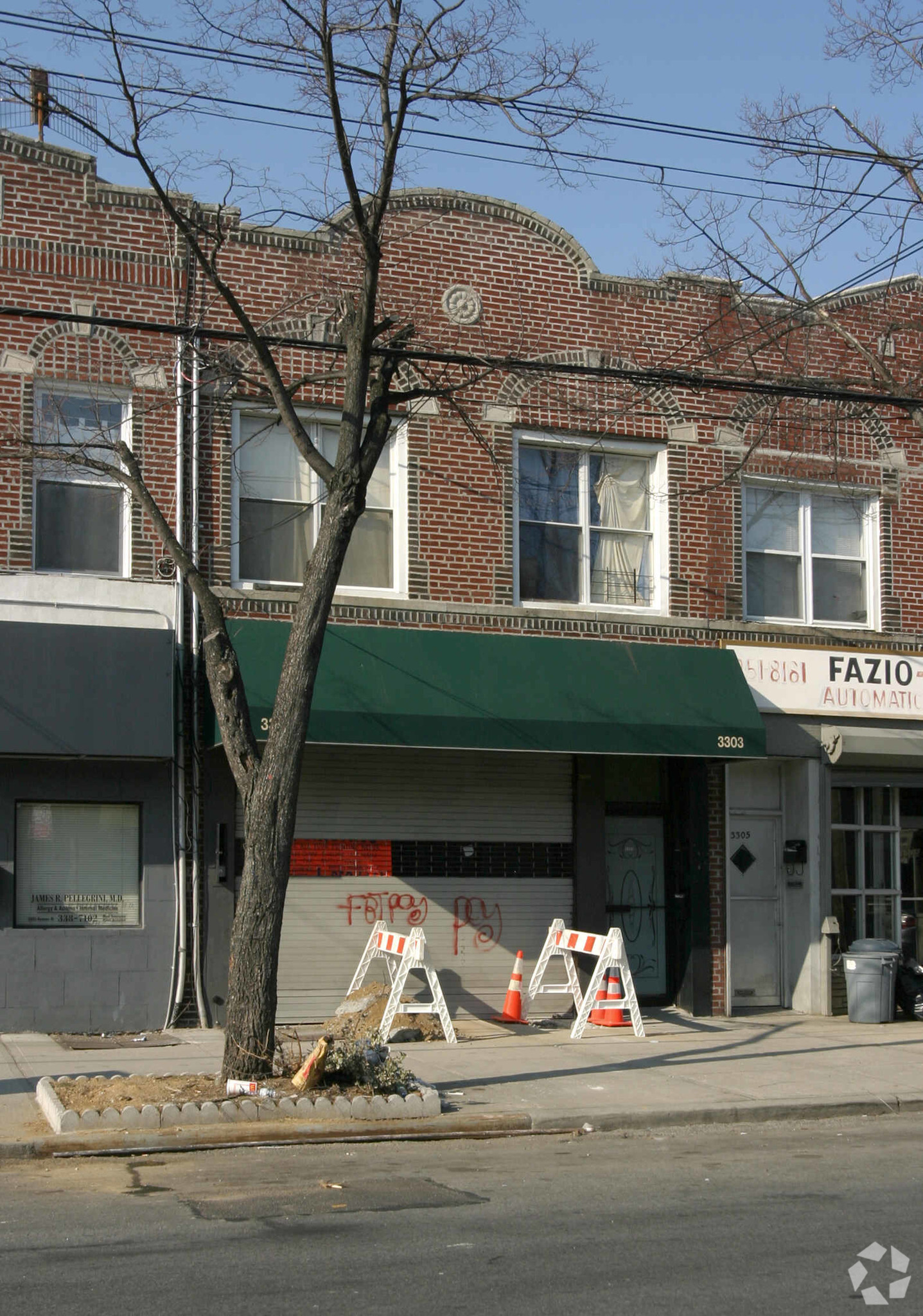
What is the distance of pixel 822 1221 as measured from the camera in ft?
23.5

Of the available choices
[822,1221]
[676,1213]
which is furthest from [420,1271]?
[822,1221]

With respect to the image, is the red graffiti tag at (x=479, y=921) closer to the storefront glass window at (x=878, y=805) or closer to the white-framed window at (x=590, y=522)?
the white-framed window at (x=590, y=522)

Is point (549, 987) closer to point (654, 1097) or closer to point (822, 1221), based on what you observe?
point (654, 1097)

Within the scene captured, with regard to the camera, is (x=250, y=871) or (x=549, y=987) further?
(x=549, y=987)

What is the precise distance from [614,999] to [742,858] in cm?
276

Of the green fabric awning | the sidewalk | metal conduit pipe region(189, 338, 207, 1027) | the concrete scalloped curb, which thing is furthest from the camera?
metal conduit pipe region(189, 338, 207, 1027)

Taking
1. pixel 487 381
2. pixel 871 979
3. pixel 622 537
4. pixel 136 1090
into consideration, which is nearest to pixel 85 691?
pixel 136 1090

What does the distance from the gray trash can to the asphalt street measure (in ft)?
20.1

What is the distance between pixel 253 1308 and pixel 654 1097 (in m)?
5.75

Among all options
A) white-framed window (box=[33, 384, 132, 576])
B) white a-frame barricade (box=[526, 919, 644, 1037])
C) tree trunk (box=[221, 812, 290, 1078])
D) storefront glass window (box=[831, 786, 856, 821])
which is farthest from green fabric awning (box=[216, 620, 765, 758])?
tree trunk (box=[221, 812, 290, 1078])

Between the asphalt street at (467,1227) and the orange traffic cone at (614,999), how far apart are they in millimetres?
4320

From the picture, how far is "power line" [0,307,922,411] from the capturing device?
1162cm

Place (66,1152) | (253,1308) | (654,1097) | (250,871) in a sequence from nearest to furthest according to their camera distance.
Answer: (253,1308)
(66,1152)
(250,871)
(654,1097)

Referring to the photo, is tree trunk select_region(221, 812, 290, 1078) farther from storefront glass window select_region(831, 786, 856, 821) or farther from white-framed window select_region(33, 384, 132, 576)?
storefront glass window select_region(831, 786, 856, 821)
